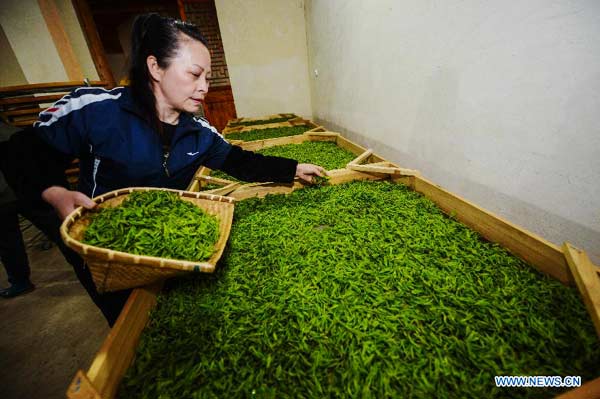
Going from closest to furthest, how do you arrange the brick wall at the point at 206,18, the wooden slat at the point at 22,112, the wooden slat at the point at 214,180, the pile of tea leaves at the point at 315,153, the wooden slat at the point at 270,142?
the wooden slat at the point at 214,180 < the pile of tea leaves at the point at 315,153 < the wooden slat at the point at 270,142 < the wooden slat at the point at 22,112 < the brick wall at the point at 206,18

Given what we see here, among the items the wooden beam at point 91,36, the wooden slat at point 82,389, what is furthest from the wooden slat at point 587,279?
the wooden beam at point 91,36

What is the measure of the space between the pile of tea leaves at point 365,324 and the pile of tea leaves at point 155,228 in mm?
357

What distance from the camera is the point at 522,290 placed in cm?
149

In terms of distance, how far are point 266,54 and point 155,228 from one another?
8.25 meters

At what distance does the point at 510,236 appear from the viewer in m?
1.76

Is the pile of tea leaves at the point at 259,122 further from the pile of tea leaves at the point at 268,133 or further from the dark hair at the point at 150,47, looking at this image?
the dark hair at the point at 150,47

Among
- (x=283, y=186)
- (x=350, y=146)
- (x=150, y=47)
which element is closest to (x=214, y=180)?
(x=283, y=186)

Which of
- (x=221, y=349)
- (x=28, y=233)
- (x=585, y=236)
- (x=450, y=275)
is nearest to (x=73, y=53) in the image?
(x=28, y=233)

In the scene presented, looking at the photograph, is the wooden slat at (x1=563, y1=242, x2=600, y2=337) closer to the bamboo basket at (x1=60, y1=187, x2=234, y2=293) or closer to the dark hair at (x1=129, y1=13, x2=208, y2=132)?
the bamboo basket at (x1=60, y1=187, x2=234, y2=293)

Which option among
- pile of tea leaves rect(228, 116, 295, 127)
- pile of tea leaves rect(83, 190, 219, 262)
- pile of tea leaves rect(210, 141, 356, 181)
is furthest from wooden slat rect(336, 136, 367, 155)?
pile of tea leaves rect(228, 116, 295, 127)

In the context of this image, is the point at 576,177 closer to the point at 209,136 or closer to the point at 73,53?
the point at 209,136

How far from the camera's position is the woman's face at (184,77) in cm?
173

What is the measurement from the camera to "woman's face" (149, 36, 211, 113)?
1.73m

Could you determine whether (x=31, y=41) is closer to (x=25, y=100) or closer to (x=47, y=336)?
(x=25, y=100)
